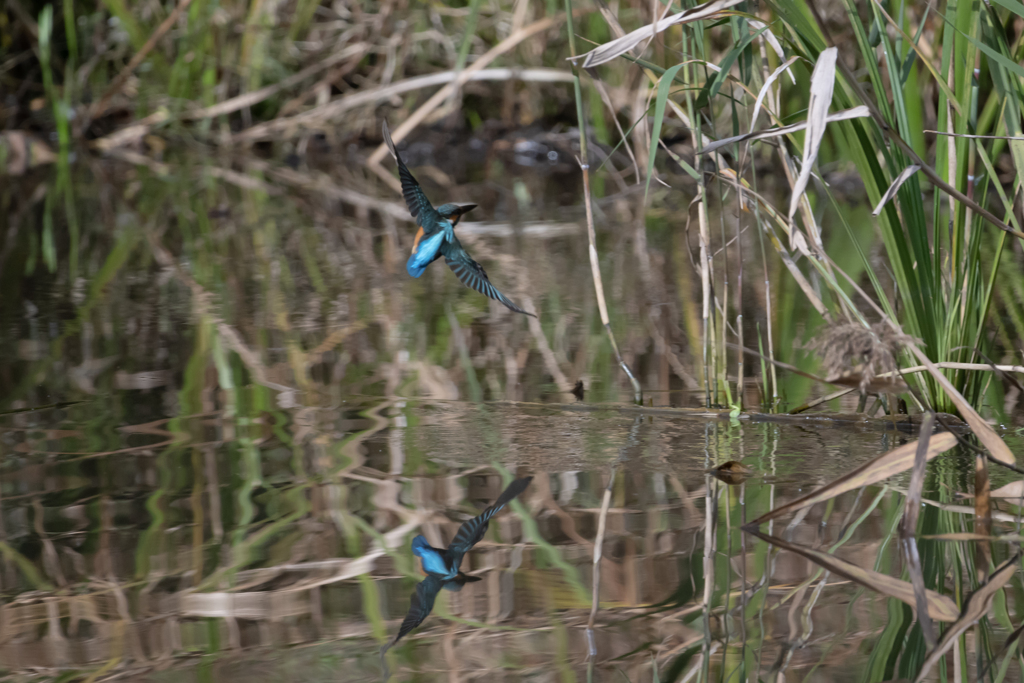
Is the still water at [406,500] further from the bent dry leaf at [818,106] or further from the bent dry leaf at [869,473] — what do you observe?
the bent dry leaf at [818,106]

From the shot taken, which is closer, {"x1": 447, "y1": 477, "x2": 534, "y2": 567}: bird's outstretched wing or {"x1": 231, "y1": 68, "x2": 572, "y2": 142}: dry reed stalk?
{"x1": 447, "y1": 477, "x2": 534, "y2": 567}: bird's outstretched wing

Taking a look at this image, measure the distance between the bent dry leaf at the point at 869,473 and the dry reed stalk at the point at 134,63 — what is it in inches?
165

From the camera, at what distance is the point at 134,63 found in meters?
4.75

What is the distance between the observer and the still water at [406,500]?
72cm

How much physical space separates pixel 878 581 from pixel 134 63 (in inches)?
179

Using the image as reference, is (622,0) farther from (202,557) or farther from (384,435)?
(202,557)

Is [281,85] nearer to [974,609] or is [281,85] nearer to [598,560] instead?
[598,560]

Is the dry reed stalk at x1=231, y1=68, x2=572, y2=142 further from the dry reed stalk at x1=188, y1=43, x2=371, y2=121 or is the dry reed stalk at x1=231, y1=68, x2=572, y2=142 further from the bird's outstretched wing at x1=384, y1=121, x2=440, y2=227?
the bird's outstretched wing at x1=384, y1=121, x2=440, y2=227

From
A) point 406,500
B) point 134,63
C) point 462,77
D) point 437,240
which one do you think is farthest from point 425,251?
point 134,63

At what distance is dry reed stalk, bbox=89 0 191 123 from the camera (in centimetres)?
459

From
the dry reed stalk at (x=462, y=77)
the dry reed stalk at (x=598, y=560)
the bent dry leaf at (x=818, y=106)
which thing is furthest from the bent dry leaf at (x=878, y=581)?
the dry reed stalk at (x=462, y=77)

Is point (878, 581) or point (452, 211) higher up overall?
point (452, 211)

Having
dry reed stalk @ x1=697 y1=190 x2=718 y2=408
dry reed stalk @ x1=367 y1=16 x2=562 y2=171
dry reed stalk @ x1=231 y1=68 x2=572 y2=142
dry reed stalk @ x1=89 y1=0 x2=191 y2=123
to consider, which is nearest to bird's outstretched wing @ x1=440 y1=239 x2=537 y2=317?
dry reed stalk @ x1=697 y1=190 x2=718 y2=408

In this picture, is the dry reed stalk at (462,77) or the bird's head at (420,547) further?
the dry reed stalk at (462,77)
